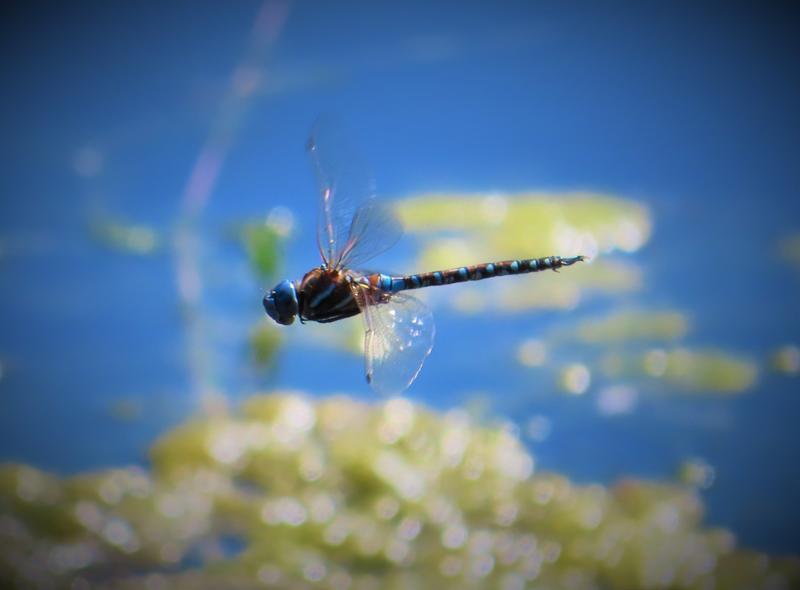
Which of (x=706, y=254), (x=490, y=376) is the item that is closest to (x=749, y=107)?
(x=706, y=254)

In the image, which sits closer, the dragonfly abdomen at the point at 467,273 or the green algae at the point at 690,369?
the dragonfly abdomen at the point at 467,273

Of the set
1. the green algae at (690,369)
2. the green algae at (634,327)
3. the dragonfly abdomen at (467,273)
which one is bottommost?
the dragonfly abdomen at (467,273)

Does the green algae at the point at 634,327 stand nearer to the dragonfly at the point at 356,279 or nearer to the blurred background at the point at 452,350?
the blurred background at the point at 452,350

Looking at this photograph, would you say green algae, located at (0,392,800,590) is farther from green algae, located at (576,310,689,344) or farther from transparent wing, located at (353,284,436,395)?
transparent wing, located at (353,284,436,395)

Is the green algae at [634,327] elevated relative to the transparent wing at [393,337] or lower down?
elevated

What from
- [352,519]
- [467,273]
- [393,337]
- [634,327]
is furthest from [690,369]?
[393,337]

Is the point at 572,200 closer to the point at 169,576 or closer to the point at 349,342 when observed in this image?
the point at 349,342

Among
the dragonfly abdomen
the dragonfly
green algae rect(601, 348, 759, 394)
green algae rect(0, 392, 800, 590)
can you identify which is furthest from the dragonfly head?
green algae rect(601, 348, 759, 394)

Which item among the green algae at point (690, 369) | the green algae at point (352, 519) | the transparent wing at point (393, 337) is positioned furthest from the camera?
the green algae at point (690, 369)

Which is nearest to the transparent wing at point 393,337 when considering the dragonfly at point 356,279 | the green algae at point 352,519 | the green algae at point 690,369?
the dragonfly at point 356,279
